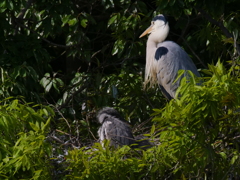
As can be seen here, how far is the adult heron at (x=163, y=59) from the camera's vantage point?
6004 millimetres

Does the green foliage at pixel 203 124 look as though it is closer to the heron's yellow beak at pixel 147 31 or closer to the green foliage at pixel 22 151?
the green foliage at pixel 22 151

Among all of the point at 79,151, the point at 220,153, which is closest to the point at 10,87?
the point at 79,151

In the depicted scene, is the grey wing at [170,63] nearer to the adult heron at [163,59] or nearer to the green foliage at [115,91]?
the adult heron at [163,59]

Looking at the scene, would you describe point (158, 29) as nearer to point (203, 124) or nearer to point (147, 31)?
point (147, 31)

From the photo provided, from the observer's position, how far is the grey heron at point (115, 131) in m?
4.64

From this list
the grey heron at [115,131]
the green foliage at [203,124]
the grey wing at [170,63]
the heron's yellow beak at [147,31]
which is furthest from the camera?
the heron's yellow beak at [147,31]

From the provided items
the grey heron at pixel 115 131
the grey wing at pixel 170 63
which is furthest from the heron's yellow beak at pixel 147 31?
the grey heron at pixel 115 131

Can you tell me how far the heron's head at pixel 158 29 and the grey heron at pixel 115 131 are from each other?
1344mm

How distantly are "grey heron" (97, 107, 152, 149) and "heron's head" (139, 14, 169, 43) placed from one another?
1.34 m

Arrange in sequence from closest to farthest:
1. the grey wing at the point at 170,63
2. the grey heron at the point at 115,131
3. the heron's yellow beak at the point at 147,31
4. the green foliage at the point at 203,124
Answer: the green foliage at the point at 203,124
the grey heron at the point at 115,131
the grey wing at the point at 170,63
the heron's yellow beak at the point at 147,31

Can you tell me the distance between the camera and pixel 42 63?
5832mm

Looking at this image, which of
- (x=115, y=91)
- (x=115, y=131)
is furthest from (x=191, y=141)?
(x=115, y=91)

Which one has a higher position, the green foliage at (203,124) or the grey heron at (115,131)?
the green foliage at (203,124)

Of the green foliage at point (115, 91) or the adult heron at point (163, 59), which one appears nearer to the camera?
the green foliage at point (115, 91)
